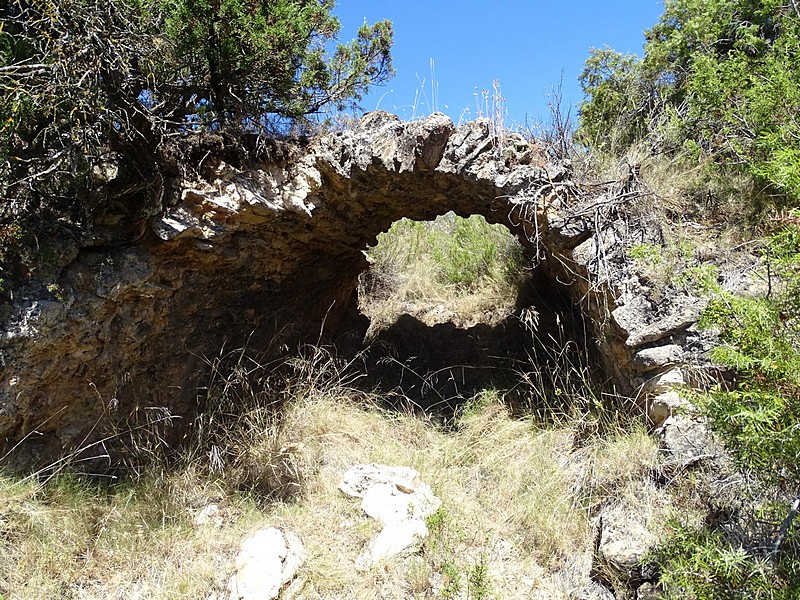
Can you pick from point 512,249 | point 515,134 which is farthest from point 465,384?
point 515,134

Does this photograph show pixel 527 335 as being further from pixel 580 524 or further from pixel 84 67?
pixel 84 67

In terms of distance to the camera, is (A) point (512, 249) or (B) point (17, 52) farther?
(A) point (512, 249)

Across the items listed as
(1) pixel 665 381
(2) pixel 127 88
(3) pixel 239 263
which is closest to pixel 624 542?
(1) pixel 665 381

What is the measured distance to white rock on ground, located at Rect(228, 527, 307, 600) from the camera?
10.7 ft

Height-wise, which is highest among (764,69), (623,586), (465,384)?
(764,69)

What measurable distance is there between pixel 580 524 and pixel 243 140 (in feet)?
11.0

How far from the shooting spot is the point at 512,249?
6.55 meters

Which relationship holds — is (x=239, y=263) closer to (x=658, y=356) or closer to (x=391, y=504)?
(x=391, y=504)

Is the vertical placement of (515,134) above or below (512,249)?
above

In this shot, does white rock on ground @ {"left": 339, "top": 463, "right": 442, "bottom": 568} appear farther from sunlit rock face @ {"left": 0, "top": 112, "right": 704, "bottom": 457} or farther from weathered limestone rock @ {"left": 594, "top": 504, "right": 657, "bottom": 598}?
sunlit rock face @ {"left": 0, "top": 112, "right": 704, "bottom": 457}

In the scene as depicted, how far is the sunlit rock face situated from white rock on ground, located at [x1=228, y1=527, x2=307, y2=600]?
49.1 inches

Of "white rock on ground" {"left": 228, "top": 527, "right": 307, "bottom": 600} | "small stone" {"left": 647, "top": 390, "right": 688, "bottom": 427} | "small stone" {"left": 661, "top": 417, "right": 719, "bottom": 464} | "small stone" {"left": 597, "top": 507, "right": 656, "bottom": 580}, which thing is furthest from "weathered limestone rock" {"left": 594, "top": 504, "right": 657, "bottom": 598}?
"white rock on ground" {"left": 228, "top": 527, "right": 307, "bottom": 600}

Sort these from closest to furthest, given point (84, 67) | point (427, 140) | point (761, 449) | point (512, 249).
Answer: point (761, 449) → point (84, 67) → point (427, 140) → point (512, 249)

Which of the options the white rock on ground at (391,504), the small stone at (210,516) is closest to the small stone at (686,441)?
the white rock on ground at (391,504)
